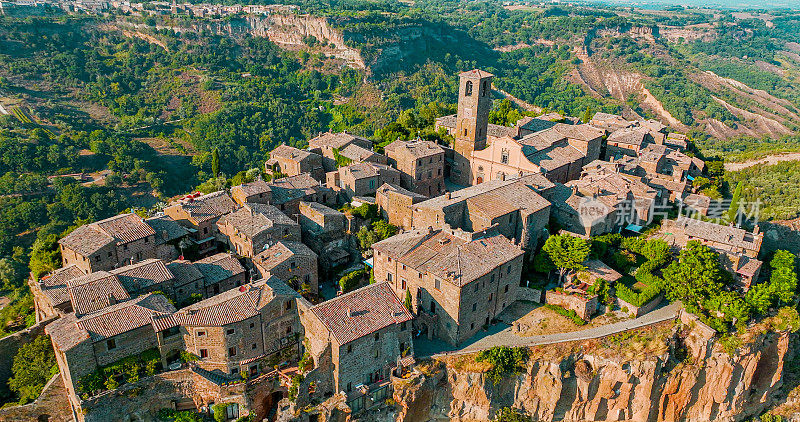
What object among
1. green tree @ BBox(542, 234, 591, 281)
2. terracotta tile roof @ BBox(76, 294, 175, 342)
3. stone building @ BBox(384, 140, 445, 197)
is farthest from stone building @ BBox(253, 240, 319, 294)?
green tree @ BBox(542, 234, 591, 281)

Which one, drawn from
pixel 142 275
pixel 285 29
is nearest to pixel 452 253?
pixel 142 275

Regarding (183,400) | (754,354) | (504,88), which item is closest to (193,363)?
(183,400)

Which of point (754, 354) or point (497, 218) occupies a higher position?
point (497, 218)

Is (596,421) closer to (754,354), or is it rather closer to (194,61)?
(754,354)

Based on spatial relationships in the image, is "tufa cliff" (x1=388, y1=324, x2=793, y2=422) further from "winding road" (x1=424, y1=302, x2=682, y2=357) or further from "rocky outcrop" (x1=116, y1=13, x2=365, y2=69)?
"rocky outcrop" (x1=116, y1=13, x2=365, y2=69)

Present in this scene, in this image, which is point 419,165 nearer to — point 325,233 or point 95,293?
point 325,233

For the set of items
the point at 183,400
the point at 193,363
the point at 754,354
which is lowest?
the point at 754,354

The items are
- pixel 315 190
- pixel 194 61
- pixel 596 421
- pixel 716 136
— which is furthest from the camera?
pixel 716 136
